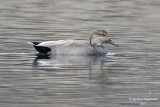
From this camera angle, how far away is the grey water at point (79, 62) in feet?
44.2

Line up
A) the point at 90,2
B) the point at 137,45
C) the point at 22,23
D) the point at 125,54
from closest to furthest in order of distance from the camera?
the point at 125,54 < the point at 137,45 < the point at 22,23 < the point at 90,2

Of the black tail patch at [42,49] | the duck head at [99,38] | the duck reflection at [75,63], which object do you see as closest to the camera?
the duck reflection at [75,63]

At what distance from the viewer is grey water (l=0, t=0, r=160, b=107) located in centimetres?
1346

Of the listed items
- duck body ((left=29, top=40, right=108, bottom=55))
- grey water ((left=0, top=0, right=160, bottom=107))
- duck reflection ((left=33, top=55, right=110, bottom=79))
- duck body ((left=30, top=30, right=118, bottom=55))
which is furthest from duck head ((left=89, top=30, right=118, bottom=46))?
duck reflection ((left=33, top=55, right=110, bottom=79))

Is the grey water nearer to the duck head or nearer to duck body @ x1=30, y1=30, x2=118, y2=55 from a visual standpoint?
duck body @ x1=30, y1=30, x2=118, y2=55

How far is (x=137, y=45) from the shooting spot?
20.3 m

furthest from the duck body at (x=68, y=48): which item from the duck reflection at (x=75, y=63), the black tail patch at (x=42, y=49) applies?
the duck reflection at (x=75, y=63)

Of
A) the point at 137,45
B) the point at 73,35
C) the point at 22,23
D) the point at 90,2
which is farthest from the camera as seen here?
the point at 90,2

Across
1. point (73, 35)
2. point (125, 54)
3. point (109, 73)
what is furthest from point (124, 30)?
point (109, 73)

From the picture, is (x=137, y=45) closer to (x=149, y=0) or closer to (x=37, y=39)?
(x=37, y=39)

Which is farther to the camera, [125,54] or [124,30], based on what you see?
[124,30]

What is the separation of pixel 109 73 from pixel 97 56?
3.05 metres

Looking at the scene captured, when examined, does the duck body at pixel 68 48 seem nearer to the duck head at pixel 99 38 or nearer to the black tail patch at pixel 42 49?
the black tail patch at pixel 42 49

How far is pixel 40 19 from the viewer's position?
26.5m
